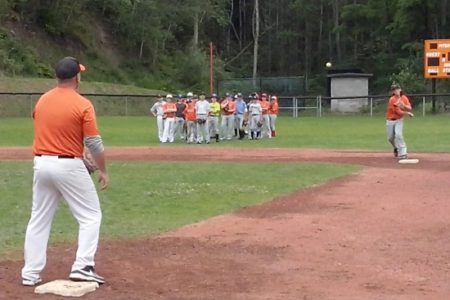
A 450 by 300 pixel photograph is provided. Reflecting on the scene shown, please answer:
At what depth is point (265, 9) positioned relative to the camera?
3548 inches

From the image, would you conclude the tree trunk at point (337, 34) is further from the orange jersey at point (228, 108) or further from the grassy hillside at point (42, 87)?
the orange jersey at point (228, 108)

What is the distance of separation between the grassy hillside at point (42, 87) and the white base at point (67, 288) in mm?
43797

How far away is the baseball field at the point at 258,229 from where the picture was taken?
7492 millimetres

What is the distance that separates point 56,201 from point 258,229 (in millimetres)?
3930

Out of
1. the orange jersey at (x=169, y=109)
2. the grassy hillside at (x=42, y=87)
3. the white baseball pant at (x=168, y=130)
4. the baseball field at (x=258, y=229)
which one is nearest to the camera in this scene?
the baseball field at (x=258, y=229)

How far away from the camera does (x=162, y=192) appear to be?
48.1 feet

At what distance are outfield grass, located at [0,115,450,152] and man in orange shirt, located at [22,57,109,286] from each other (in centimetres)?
1915

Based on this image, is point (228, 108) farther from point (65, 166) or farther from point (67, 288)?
point (67, 288)

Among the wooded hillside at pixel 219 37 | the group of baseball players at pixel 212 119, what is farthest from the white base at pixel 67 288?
the wooded hillside at pixel 219 37

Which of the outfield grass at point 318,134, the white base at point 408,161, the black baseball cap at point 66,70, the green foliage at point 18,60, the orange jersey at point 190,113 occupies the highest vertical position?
the green foliage at point 18,60

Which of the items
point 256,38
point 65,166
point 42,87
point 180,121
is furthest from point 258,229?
point 256,38

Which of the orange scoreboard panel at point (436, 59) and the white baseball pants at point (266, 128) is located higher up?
the orange scoreboard panel at point (436, 59)

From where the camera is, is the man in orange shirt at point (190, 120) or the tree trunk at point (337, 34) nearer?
the man in orange shirt at point (190, 120)

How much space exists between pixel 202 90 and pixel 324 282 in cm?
6231
